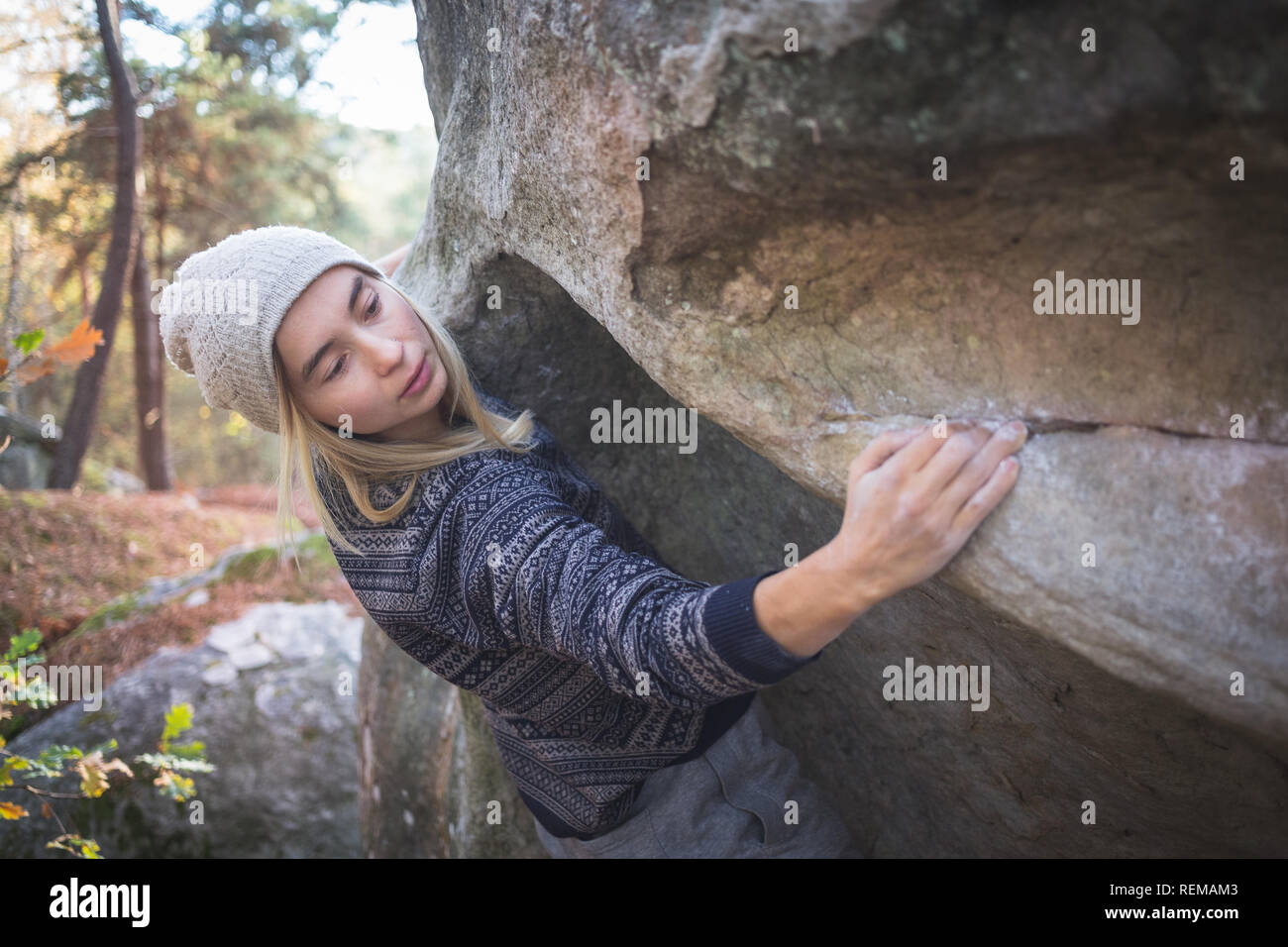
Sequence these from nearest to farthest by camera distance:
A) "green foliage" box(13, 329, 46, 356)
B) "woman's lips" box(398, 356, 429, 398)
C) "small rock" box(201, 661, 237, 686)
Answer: "woman's lips" box(398, 356, 429, 398) < "green foliage" box(13, 329, 46, 356) < "small rock" box(201, 661, 237, 686)

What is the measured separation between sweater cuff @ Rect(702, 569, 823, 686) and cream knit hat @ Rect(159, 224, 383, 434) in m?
1.26

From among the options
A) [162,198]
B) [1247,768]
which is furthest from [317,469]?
[162,198]

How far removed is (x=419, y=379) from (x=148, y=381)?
8423 mm

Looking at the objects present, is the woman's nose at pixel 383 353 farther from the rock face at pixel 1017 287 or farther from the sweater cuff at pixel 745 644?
the sweater cuff at pixel 745 644

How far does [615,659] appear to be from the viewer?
1633mm

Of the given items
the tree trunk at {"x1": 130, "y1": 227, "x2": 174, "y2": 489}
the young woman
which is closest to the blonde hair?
the young woman

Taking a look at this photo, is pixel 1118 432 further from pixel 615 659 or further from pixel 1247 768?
pixel 615 659

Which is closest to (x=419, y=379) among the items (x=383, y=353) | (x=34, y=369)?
(x=383, y=353)

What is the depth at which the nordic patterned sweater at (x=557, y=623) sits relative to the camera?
5.22 feet

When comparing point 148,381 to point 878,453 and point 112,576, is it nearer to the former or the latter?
point 112,576

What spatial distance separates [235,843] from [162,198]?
7362mm

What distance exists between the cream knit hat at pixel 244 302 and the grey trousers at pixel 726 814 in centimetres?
144

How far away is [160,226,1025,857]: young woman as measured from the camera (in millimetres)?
1543

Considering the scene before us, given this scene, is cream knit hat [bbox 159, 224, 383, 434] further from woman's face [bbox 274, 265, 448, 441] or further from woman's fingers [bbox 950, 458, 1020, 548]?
woman's fingers [bbox 950, 458, 1020, 548]
